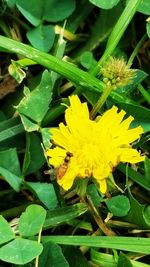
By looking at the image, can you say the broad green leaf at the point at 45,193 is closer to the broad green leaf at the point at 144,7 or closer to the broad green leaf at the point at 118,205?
the broad green leaf at the point at 118,205

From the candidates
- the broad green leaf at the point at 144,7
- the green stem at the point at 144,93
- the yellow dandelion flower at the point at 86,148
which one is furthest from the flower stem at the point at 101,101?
the broad green leaf at the point at 144,7

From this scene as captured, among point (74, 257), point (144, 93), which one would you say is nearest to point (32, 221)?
point (74, 257)

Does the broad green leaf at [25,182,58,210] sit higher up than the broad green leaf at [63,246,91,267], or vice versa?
the broad green leaf at [25,182,58,210]

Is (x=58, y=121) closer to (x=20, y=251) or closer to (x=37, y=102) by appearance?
(x=37, y=102)

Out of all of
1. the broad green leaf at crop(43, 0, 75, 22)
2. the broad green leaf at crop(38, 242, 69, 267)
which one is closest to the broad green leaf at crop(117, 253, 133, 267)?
the broad green leaf at crop(38, 242, 69, 267)

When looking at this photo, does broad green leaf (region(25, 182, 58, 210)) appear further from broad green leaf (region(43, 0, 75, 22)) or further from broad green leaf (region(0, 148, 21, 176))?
broad green leaf (region(43, 0, 75, 22))
